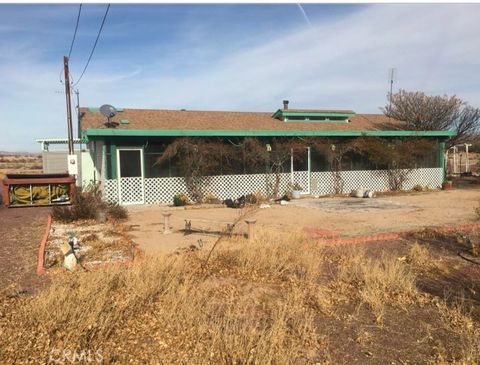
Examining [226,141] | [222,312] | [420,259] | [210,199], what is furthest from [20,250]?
[226,141]

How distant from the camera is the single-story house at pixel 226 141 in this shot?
15.6 metres

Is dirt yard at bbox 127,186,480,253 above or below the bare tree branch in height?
below

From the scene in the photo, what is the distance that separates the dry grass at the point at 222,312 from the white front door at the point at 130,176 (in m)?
10.2

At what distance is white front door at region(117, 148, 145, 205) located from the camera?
50.9ft

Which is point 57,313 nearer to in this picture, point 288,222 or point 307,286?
point 307,286

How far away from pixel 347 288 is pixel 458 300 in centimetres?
129

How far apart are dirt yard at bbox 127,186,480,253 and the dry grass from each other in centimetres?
217

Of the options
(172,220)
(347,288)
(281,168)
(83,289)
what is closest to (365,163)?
(281,168)

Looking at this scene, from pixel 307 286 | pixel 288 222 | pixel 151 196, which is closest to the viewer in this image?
pixel 307 286

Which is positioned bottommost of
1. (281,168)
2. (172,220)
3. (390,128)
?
(172,220)

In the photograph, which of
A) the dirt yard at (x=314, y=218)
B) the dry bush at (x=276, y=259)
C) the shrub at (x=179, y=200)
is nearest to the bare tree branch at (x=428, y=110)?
the dirt yard at (x=314, y=218)

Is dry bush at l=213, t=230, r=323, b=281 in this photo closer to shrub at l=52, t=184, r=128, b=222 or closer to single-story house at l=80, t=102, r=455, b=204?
shrub at l=52, t=184, r=128, b=222

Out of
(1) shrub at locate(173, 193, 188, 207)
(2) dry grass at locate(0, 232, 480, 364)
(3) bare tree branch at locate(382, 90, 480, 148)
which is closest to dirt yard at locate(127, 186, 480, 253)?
(1) shrub at locate(173, 193, 188, 207)

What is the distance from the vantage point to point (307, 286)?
5.11 meters
